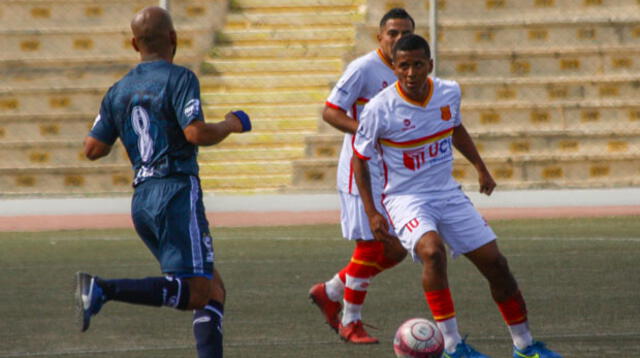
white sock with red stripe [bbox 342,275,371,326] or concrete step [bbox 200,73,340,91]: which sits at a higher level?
white sock with red stripe [bbox 342,275,371,326]

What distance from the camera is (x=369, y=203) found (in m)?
7.05

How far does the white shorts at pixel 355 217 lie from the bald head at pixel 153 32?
2.20m

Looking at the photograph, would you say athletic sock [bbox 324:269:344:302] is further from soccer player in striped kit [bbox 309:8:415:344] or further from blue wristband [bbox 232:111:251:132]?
blue wristband [bbox 232:111:251:132]

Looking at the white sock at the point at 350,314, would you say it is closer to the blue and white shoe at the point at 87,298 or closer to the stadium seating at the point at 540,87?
the blue and white shoe at the point at 87,298

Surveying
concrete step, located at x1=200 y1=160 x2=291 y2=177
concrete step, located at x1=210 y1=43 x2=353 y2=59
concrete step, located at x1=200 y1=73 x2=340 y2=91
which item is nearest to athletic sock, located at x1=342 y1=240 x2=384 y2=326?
concrete step, located at x1=200 y1=160 x2=291 y2=177

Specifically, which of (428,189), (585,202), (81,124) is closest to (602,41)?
(585,202)

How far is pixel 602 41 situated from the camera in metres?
21.0

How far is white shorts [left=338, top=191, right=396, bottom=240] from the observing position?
805cm

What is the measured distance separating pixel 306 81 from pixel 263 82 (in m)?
0.72

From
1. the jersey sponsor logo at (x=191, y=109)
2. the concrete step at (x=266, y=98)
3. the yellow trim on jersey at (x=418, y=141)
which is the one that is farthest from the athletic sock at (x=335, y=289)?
the concrete step at (x=266, y=98)

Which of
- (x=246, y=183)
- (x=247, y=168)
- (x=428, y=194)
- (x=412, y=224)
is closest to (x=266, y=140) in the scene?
(x=247, y=168)

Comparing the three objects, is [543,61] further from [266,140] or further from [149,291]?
[149,291]

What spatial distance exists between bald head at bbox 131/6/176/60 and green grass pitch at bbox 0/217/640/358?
1.94 m

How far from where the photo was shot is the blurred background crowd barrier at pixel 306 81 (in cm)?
1970
